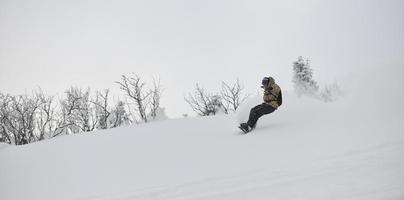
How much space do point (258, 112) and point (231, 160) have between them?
8.99 feet

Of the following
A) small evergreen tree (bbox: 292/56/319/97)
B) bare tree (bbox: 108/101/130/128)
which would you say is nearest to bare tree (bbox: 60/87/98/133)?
bare tree (bbox: 108/101/130/128)

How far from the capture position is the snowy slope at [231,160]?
15.8ft

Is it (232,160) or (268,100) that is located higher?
(268,100)

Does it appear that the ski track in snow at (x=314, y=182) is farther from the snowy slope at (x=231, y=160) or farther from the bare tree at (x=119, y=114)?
the bare tree at (x=119, y=114)

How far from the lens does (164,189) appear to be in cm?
556

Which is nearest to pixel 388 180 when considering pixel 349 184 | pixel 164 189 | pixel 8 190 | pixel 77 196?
pixel 349 184

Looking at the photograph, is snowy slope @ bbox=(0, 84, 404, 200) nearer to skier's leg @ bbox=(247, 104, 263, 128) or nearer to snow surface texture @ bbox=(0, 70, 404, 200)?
snow surface texture @ bbox=(0, 70, 404, 200)

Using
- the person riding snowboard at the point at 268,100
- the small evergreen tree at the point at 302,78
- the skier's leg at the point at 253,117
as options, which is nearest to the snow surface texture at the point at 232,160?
the skier's leg at the point at 253,117

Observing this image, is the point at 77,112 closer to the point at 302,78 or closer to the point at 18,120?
the point at 18,120

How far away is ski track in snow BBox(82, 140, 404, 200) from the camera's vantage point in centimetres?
423

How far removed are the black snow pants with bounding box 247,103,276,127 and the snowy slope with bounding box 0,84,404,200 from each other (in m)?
0.28

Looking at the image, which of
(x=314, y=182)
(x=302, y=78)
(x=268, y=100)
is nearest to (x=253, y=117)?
(x=268, y=100)

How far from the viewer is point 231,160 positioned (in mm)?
6684

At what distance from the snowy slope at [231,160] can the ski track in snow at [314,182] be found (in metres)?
0.01
